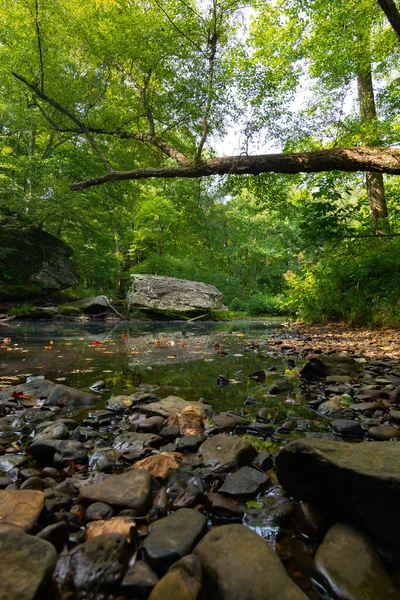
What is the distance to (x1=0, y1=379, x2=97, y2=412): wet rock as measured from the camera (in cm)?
281

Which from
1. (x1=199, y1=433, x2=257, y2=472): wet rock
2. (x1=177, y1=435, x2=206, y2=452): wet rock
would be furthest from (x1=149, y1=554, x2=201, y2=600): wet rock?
(x1=177, y1=435, x2=206, y2=452): wet rock

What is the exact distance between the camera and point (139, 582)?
3.11 feet

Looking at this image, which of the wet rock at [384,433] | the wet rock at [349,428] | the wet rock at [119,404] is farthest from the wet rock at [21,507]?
the wet rock at [384,433]

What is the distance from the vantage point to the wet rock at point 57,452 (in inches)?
Result: 69.3

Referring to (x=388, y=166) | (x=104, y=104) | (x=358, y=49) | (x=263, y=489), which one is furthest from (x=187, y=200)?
(x=263, y=489)

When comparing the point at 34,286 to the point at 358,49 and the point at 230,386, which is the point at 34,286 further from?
the point at 358,49

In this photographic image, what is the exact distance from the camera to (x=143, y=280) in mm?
16172

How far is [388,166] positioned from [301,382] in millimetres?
3397

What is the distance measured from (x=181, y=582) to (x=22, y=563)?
48 cm

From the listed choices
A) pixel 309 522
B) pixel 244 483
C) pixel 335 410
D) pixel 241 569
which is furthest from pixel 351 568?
pixel 335 410

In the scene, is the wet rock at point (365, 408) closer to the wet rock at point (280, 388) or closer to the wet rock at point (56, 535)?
the wet rock at point (280, 388)

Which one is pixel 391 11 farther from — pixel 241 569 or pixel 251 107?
pixel 241 569

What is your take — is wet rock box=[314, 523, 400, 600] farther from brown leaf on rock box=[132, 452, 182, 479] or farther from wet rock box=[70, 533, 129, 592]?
brown leaf on rock box=[132, 452, 182, 479]

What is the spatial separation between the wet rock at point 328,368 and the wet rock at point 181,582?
2.97m
